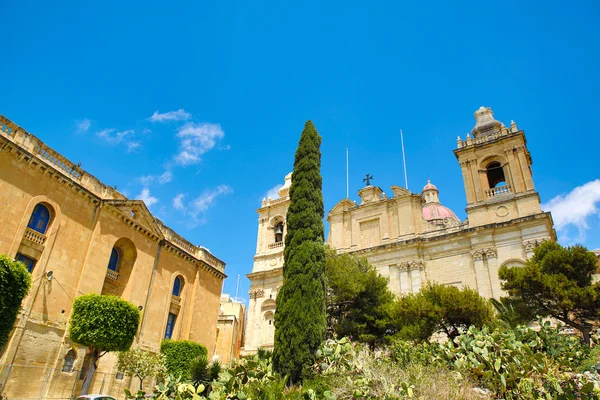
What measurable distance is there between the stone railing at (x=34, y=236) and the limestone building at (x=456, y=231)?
1861 cm

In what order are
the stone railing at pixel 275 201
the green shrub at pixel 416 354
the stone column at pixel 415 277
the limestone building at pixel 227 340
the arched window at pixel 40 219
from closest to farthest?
1. the green shrub at pixel 416 354
2. the arched window at pixel 40 219
3. the stone column at pixel 415 277
4. the limestone building at pixel 227 340
5. the stone railing at pixel 275 201

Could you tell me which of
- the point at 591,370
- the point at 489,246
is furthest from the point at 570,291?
the point at 489,246

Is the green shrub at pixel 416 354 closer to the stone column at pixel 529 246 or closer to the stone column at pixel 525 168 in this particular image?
the stone column at pixel 529 246

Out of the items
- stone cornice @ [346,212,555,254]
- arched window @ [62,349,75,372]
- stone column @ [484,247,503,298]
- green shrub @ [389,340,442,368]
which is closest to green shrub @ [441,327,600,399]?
green shrub @ [389,340,442,368]

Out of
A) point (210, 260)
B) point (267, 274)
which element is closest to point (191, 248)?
point (210, 260)

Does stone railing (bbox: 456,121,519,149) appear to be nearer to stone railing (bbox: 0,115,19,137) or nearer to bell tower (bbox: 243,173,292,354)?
bell tower (bbox: 243,173,292,354)

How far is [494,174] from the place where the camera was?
1188 inches

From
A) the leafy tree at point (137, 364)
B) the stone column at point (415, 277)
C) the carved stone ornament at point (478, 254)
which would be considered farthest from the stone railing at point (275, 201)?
the leafy tree at point (137, 364)

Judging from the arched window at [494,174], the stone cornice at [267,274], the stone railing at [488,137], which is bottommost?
the stone cornice at [267,274]

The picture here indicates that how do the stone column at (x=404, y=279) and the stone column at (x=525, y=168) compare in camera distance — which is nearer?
the stone column at (x=525, y=168)

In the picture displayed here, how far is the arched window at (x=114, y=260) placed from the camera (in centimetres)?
2059

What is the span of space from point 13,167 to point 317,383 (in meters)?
13.6

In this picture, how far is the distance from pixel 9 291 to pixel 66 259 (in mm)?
4678

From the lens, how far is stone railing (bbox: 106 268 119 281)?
19.9 m
